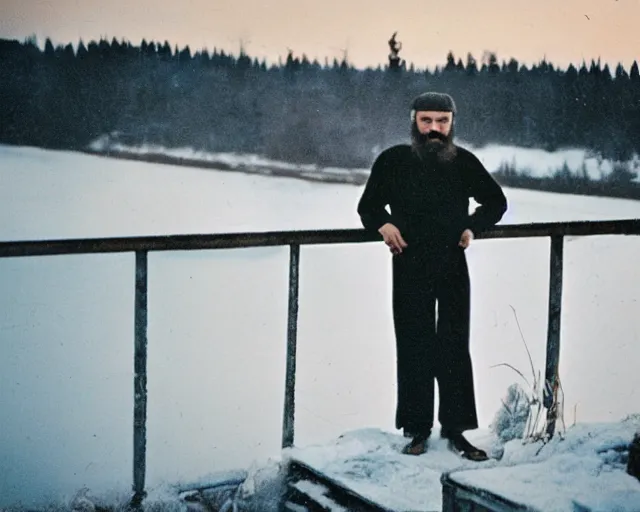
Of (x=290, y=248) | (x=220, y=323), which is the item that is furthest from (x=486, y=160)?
(x=220, y=323)

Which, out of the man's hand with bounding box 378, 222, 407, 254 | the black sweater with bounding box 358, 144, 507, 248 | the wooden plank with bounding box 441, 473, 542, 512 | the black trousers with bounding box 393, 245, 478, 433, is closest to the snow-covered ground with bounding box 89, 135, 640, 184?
the black sweater with bounding box 358, 144, 507, 248

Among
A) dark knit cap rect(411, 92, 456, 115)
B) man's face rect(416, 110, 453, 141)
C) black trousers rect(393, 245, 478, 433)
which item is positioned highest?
dark knit cap rect(411, 92, 456, 115)

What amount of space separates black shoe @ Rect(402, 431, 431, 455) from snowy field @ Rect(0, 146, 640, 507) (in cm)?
15

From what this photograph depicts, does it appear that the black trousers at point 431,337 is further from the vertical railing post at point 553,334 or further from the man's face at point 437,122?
the man's face at point 437,122

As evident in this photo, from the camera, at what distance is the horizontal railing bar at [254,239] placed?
2.50 meters

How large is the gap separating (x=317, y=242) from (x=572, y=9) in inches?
57.7

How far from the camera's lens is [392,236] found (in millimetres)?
2834

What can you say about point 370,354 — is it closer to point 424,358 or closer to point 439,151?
point 424,358

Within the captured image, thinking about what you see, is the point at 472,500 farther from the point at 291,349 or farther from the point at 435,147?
the point at 435,147

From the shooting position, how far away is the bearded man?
9.42 ft

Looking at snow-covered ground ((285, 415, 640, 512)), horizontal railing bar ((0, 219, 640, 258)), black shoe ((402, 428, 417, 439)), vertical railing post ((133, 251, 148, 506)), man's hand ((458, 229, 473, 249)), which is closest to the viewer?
snow-covered ground ((285, 415, 640, 512))

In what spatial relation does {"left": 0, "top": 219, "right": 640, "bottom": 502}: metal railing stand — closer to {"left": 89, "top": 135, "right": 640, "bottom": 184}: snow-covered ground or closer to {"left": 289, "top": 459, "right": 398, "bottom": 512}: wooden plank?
{"left": 289, "top": 459, "right": 398, "bottom": 512}: wooden plank

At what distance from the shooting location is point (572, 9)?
316 cm

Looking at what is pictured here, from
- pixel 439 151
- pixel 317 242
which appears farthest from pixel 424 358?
pixel 439 151
